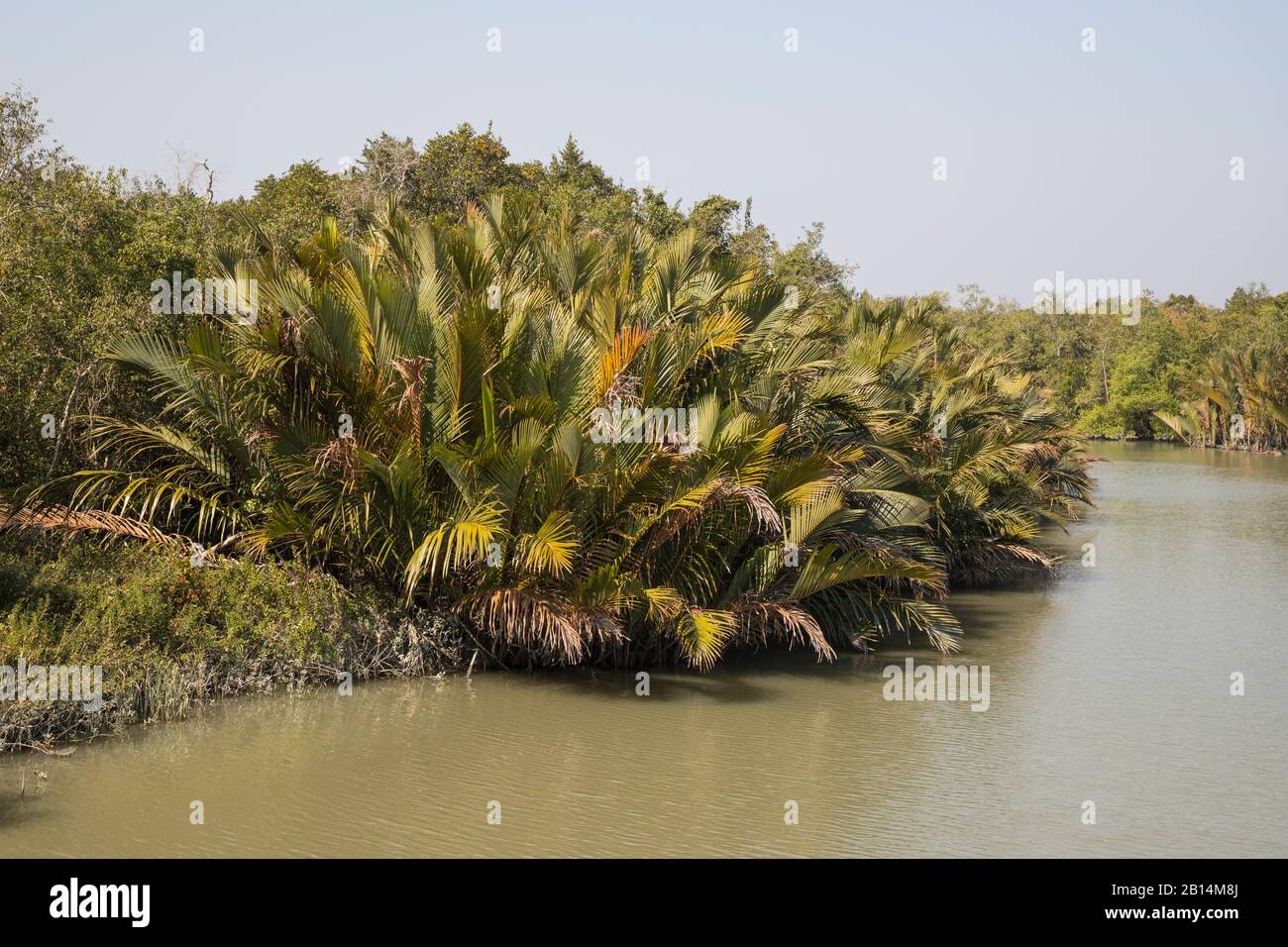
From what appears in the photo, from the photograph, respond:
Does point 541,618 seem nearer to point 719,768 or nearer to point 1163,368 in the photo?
point 719,768

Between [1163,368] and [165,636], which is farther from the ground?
[1163,368]

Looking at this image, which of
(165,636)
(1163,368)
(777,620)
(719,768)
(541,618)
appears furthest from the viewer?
(1163,368)

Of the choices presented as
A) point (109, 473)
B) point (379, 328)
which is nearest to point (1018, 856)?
point (379, 328)

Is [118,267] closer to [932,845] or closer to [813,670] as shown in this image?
[813,670]

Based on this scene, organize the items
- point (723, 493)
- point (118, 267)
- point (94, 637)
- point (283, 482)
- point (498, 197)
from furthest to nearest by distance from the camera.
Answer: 1. point (498, 197)
2. point (118, 267)
3. point (283, 482)
4. point (723, 493)
5. point (94, 637)

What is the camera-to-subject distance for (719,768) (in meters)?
9.89

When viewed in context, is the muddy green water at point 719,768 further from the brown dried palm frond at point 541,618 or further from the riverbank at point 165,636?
the brown dried palm frond at point 541,618

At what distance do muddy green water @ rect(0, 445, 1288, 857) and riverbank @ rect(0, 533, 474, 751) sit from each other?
0.29 m

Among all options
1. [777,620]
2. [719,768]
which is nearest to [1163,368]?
[777,620]

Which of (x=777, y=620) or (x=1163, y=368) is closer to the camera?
(x=777, y=620)

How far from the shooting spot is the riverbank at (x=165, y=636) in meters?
9.73

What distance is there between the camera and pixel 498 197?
14961 millimetres

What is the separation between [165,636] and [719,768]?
5138 mm

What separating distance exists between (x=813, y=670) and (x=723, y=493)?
2926 millimetres
